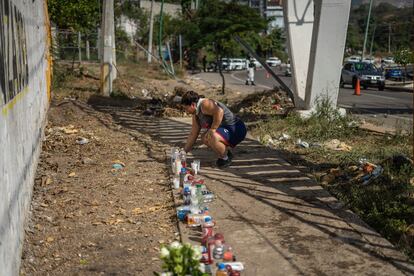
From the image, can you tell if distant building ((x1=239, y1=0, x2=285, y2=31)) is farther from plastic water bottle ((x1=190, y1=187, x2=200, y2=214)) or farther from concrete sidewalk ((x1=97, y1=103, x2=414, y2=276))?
plastic water bottle ((x1=190, y1=187, x2=200, y2=214))

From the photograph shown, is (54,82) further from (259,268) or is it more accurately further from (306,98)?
(259,268)

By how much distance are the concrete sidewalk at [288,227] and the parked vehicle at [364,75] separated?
22564 millimetres

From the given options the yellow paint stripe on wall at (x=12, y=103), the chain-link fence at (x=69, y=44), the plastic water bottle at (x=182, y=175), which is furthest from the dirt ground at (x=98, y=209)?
the chain-link fence at (x=69, y=44)

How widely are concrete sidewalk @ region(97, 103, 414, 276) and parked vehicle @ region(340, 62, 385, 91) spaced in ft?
74.0

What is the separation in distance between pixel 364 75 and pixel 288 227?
2547 centimetres

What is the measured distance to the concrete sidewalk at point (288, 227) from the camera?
4.14 m

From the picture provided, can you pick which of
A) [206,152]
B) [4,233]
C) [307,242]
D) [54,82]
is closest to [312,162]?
[206,152]

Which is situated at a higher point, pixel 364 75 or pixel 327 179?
pixel 327 179

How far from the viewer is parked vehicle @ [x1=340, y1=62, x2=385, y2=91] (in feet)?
94.2

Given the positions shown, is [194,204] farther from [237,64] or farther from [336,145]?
[237,64]

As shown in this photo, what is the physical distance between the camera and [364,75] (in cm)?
2884

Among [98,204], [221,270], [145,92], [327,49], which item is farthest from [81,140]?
[145,92]

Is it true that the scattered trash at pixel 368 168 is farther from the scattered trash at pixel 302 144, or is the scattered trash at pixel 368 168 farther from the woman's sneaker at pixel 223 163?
the scattered trash at pixel 302 144

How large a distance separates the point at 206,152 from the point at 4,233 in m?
5.36
